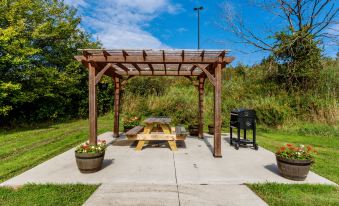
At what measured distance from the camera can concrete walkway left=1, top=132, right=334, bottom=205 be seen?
9.84 ft

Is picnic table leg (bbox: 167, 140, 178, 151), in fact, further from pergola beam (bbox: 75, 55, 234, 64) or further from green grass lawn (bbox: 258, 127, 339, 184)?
green grass lawn (bbox: 258, 127, 339, 184)

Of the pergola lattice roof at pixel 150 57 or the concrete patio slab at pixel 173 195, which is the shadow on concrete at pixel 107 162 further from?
the pergola lattice roof at pixel 150 57

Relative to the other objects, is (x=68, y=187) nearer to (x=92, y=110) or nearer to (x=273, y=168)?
(x=92, y=110)

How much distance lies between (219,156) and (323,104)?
815cm

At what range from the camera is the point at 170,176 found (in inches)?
151

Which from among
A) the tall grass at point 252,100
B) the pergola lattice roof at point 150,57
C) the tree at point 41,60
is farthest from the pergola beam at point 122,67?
the tall grass at point 252,100

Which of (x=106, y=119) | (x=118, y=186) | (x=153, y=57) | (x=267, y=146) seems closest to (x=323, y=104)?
(x=267, y=146)

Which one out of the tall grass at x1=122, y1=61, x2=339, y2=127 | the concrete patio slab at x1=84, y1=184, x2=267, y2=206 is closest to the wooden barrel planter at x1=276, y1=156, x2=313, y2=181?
the concrete patio slab at x1=84, y1=184, x2=267, y2=206

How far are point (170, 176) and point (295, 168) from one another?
219cm

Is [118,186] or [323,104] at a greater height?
[323,104]

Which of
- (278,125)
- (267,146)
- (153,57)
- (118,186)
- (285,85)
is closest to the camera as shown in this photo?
(118,186)

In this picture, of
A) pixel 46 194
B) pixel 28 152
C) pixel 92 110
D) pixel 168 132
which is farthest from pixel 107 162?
pixel 28 152

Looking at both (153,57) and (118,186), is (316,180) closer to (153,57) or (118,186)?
(118,186)

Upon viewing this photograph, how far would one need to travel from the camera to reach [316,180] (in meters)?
3.73
